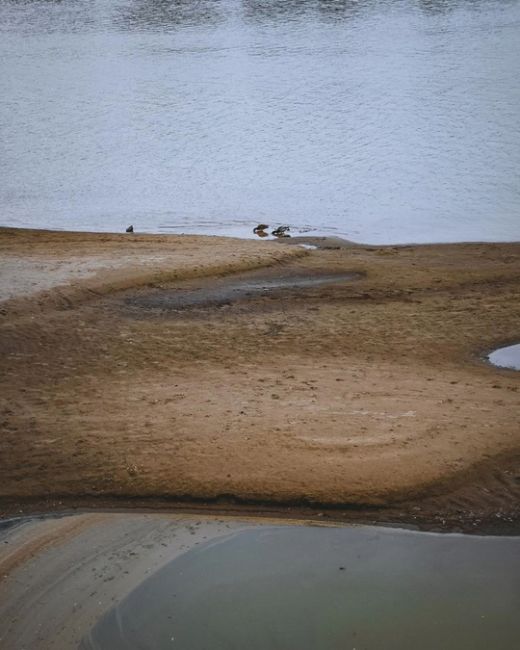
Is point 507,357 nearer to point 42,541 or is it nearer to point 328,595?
point 328,595

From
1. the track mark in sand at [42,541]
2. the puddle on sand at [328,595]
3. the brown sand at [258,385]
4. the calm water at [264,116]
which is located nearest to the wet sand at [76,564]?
the track mark in sand at [42,541]

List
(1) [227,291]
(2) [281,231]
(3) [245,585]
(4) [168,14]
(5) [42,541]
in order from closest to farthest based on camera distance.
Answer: (3) [245,585] → (5) [42,541] → (1) [227,291] → (2) [281,231] → (4) [168,14]

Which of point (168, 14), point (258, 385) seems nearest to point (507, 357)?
point (258, 385)

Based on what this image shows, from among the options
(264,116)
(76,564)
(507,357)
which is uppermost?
(264,116)

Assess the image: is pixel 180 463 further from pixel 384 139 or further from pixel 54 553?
pixel 384 139

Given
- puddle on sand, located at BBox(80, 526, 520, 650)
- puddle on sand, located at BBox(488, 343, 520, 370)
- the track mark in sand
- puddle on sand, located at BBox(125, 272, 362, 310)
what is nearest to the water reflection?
puddle on sand, located at BBox(125, 272, 362, 310)

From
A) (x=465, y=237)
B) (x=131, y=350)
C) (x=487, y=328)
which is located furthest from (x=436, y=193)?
(x=131, y=350)

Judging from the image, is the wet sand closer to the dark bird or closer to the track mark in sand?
the track mark in sand

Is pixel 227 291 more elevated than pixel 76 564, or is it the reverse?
pixel 227 291
